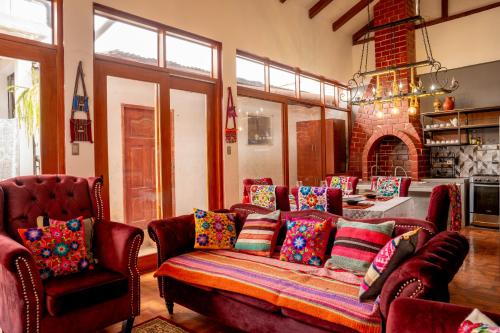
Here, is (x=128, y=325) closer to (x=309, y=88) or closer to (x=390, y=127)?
(x=309, y=88)

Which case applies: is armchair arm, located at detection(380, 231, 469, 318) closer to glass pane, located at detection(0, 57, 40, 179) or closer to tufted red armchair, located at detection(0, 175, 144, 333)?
tufted red armchair, located at detection(0, 175, 144, 333)

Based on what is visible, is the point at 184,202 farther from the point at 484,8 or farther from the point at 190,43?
the point at 484,8

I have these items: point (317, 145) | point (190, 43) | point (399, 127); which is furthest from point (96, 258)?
point (399, 127)

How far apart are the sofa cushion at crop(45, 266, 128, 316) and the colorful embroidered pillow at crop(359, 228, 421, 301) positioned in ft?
5.26

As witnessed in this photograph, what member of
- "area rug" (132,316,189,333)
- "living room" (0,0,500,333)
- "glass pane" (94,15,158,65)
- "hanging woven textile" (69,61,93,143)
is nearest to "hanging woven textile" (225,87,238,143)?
"living room" (0,0,500,333)

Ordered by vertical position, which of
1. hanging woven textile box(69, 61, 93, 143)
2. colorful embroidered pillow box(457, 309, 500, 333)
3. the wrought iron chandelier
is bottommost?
colorful embroidered pillow box(457, 309, 500, 333)

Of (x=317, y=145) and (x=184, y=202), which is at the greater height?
(x=317, y=145)

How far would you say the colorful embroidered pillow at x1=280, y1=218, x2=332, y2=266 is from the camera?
9.04 feet

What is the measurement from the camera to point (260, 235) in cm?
307

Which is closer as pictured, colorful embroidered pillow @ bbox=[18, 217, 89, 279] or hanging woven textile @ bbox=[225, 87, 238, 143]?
colorful embroidered pillow @ bbox=[18, 217, 89, 279]

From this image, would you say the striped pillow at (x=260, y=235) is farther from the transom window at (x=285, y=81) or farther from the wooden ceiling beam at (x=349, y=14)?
the wooden ceiling beam at (x=349, y=14)

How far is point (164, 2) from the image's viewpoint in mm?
4430

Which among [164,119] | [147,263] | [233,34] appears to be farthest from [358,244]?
[233,34]

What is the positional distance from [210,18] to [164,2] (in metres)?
0.72
